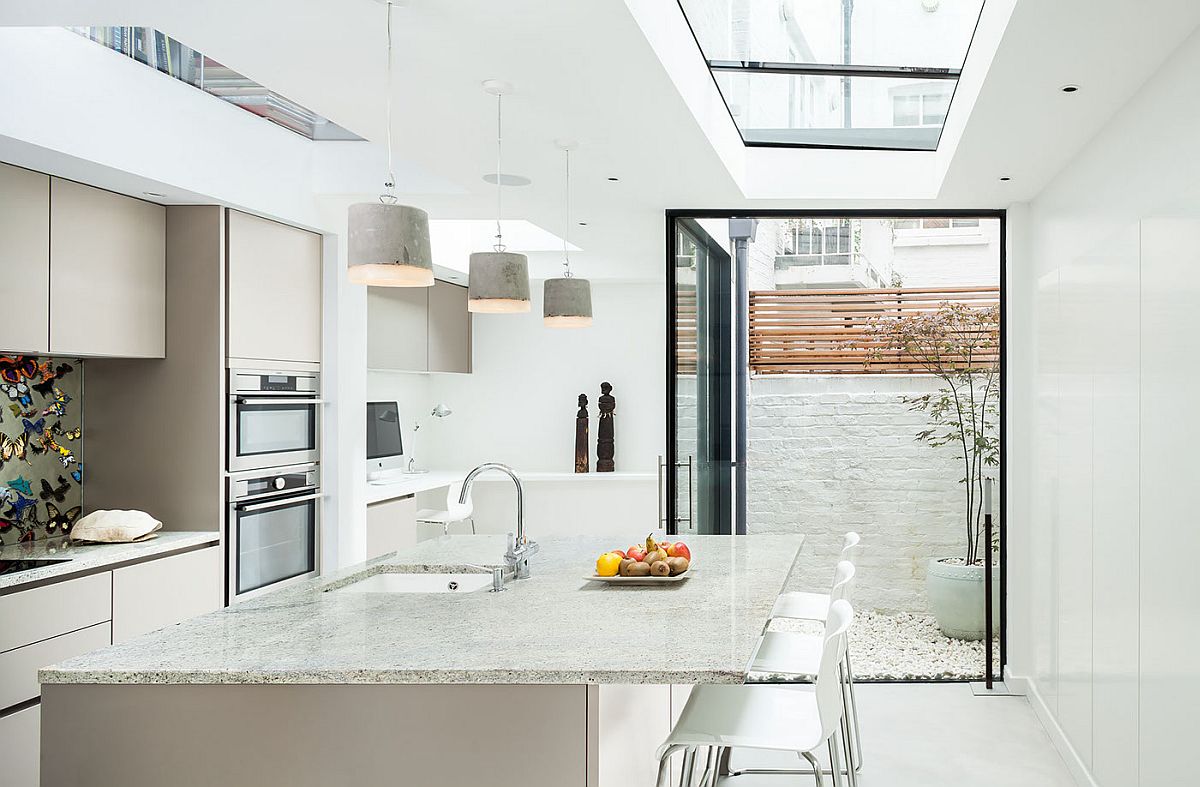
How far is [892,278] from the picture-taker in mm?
4660

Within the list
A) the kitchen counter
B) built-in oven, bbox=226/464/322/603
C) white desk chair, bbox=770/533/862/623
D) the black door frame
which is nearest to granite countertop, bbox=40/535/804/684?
white desk chair, bbox=770/533/862/623

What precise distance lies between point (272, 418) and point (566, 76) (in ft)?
7.91

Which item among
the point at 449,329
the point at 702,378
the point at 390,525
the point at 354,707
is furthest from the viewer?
the point at 449,329

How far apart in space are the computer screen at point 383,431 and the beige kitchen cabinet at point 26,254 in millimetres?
2975

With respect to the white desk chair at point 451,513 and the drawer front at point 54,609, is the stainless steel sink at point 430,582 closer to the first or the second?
the white desk chair at point 451,513

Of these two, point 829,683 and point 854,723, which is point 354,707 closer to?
point 829,683

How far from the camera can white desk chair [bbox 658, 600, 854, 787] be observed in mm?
2158

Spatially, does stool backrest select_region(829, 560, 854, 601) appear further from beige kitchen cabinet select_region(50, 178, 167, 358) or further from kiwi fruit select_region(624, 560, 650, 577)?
beige kitchen cabinet select_region(50, 178, 167, 358)

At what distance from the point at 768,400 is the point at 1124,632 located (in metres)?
2.11

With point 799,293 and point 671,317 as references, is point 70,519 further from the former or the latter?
point 799,293

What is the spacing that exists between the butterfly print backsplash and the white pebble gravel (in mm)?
3625

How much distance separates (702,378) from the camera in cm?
474

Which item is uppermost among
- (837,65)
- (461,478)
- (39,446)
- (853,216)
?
(837,65)

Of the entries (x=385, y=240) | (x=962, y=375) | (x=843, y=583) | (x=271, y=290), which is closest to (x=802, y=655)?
(x=843, y=583)
